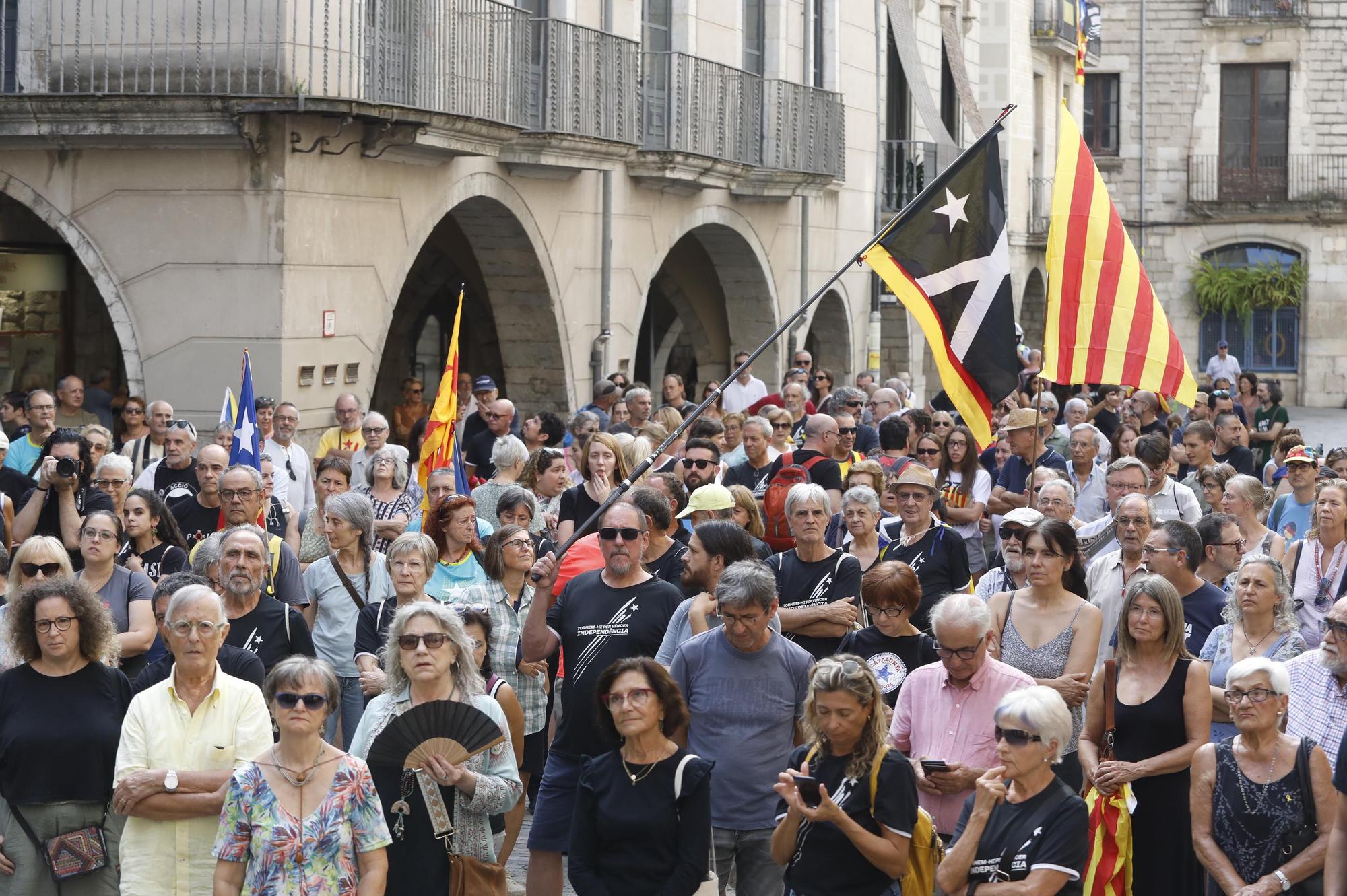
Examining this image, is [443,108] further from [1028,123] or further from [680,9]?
[1028,123]

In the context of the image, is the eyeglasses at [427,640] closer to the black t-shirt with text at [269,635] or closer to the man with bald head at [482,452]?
the black t-shirt with text at [269,635]

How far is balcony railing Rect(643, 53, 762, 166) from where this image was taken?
1920cm

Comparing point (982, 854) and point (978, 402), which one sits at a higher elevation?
point (978, 402)

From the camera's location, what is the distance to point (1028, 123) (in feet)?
112

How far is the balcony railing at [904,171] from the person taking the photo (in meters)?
27.1

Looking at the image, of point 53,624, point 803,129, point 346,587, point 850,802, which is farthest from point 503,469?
point 803,129

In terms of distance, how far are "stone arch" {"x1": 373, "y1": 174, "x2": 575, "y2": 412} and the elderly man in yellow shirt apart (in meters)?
9.31

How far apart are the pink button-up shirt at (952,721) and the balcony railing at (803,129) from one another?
15807 millimetres

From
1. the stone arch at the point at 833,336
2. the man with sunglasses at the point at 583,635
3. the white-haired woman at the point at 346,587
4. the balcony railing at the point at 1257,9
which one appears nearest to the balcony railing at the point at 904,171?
the stone arch at the point at 833,336

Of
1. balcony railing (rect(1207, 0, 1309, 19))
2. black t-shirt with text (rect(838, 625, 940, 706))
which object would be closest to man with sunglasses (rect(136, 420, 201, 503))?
black t-shirt with text (rect(838, 625, 940, 706))

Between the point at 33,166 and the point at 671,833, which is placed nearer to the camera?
the point at 671,833

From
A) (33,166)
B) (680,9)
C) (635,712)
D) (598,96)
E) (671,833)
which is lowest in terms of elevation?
(671,833)

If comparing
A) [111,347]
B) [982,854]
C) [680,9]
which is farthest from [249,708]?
[680,9]

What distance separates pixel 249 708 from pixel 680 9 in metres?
15.3
